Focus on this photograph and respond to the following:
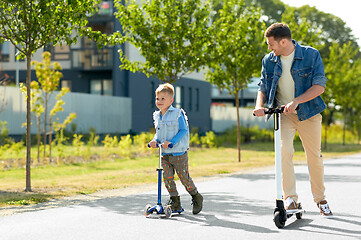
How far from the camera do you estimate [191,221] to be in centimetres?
743

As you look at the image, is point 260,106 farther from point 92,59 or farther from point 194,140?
point 92,59

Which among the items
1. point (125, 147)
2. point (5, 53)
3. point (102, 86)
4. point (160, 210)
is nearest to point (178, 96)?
point (102, 86)

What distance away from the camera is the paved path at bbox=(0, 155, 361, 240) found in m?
6.54

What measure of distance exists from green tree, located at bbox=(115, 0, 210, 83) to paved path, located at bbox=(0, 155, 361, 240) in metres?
6.42

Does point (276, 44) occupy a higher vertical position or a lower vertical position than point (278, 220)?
higher

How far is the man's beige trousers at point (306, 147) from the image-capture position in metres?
6.98

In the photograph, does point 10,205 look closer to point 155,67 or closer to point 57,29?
point 57,29

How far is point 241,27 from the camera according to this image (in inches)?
769

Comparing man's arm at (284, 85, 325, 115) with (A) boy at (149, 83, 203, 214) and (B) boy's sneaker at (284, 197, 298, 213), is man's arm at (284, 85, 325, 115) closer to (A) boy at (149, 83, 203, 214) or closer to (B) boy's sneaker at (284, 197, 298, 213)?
(B) boy's sneaker at (284, 197, 298, 213)

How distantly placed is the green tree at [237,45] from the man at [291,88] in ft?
39.2

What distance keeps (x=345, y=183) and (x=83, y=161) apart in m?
9.28

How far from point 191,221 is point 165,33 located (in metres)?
9.65

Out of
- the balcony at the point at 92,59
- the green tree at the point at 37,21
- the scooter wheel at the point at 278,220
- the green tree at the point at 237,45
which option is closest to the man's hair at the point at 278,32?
the scooter wheel at the point at 278,220

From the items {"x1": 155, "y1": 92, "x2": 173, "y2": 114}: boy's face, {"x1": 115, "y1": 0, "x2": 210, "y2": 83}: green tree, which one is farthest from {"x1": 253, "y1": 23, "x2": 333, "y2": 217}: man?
{"x1": 115, "y1": 0, "x2": 210, "y2": 83}: green tree
